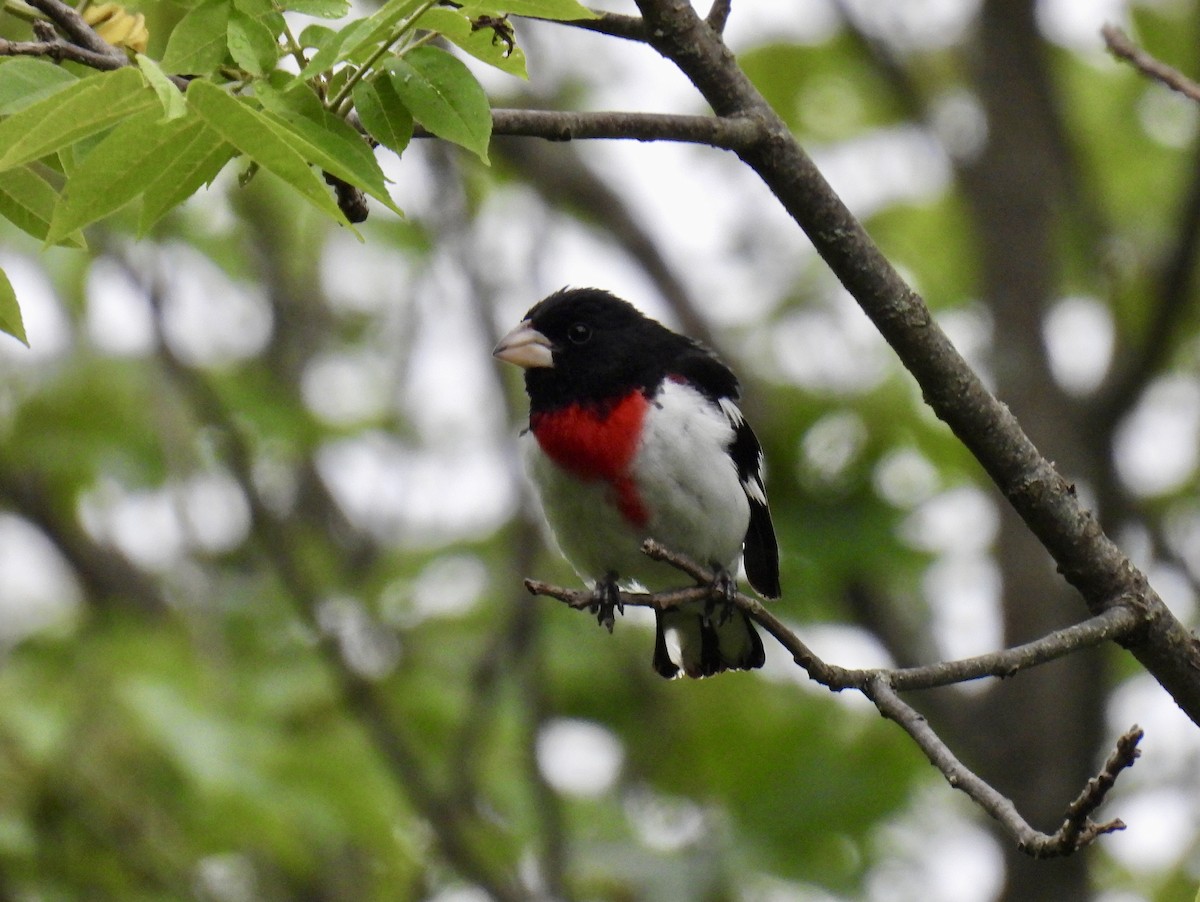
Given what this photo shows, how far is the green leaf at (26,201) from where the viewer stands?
7.71 feet

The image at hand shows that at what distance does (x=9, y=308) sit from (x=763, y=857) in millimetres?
5004

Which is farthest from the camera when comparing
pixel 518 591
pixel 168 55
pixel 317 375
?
pixel 317 375

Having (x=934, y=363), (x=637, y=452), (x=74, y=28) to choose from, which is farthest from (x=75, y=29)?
(x=637, y=452)

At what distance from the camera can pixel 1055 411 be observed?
7305 millimetres

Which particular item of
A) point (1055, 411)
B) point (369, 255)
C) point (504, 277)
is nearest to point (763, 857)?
point (1055, 411)

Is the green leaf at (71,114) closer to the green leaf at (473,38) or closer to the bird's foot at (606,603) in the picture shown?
the green leaf at (473,38)

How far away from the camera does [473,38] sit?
225 cm

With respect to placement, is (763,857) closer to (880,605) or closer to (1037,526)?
(880,605)

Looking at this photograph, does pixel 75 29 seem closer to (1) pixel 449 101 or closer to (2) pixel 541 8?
(1) pixel 449 101

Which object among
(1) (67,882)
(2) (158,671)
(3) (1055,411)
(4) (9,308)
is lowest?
(1) (67,882)

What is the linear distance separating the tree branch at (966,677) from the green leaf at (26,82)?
103 centimetres

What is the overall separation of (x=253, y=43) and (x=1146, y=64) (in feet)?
6.60

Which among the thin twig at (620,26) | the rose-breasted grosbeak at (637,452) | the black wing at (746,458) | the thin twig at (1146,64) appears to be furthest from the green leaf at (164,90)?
the black wing at (746,458)

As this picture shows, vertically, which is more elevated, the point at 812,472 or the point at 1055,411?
the point at 1055,411
